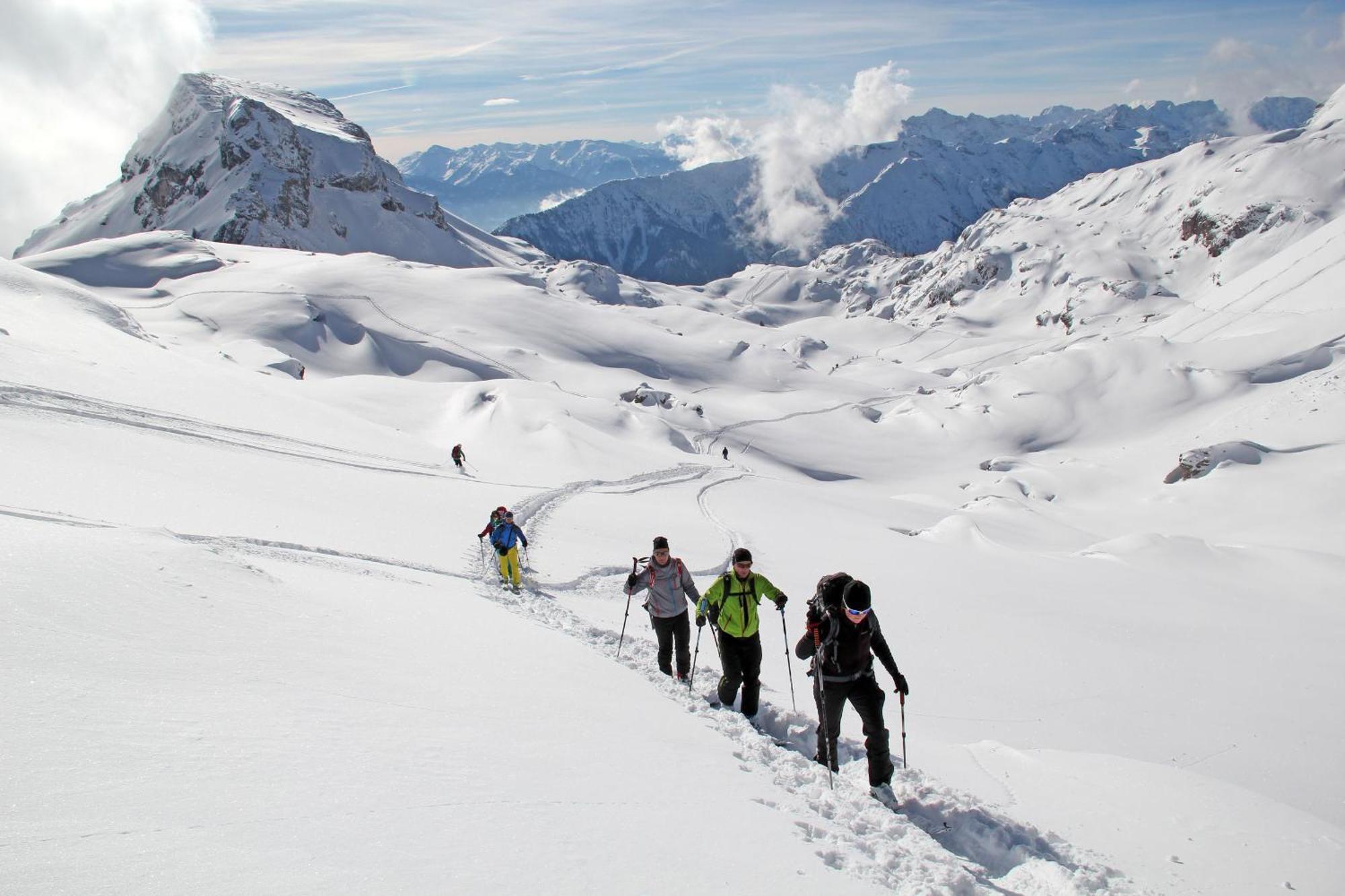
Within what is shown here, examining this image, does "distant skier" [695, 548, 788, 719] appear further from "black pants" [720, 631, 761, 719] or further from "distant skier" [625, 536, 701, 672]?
"distant skier" [625, 536, 701, 672]

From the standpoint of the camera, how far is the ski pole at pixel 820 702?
7.91m

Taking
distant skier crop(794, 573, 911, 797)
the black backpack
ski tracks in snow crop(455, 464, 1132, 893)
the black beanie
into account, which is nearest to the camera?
ski tracks in snow crop(455, 464, 1132, 893)

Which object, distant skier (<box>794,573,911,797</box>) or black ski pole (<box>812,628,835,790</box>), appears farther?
black ski pole (<box>812,628,835,790</box>)

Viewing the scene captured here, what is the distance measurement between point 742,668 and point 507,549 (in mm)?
6684

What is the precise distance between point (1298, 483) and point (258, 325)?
78202 mm

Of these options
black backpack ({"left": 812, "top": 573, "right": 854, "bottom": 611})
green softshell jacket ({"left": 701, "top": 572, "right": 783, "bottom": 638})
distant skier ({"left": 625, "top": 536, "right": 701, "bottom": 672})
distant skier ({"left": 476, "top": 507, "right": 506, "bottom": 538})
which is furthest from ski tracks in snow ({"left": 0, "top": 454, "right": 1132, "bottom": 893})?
distant skier ({"left": 476, "top": 507, "right": 506, "bottom": 538})

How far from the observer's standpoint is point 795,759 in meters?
8.10

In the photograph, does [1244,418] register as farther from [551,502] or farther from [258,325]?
[258,325]

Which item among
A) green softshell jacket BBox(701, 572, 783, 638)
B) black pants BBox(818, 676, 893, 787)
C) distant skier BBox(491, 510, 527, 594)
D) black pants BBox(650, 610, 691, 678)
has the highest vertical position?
distant skier BBox(491, 510, 527, 594)

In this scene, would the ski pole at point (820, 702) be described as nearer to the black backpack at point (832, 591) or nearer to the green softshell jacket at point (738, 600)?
the black backpack at point (832, 591)

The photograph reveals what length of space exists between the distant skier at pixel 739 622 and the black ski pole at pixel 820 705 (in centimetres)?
117

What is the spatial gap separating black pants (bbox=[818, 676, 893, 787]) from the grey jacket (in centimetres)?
291

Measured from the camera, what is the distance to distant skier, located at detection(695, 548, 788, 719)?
9.41 metres

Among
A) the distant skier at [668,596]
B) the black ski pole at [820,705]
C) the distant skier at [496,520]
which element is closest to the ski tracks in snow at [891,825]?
the black ski pole at [820,705]
